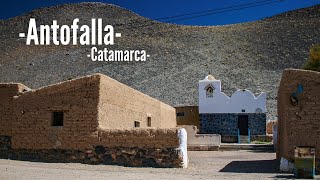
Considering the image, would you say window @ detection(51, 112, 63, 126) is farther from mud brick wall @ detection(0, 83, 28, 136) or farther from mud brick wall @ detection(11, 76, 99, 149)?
mud brick wall @ detection(0, 83, 28, 136)

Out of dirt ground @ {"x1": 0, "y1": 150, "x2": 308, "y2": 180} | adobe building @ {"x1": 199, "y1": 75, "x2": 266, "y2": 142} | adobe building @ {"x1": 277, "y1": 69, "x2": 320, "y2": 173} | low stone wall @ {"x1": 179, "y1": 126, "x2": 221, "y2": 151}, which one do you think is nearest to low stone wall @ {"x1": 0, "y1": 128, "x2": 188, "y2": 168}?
dirt ground @ {"x1": 0, "y1": 150, "x2": 308, "y2": 180}

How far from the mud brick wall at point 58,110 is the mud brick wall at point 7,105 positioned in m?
0.30

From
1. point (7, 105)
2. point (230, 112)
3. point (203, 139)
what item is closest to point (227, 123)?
point (230, 112)

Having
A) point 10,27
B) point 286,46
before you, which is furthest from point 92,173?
point 10,27

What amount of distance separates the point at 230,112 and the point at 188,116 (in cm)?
443

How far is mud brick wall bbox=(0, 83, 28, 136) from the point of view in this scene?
648 inches

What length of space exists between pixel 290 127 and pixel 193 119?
2384 cm

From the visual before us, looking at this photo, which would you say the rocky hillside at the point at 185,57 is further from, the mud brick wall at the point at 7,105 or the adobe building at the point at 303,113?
the mud brick wall at the point at 7,105

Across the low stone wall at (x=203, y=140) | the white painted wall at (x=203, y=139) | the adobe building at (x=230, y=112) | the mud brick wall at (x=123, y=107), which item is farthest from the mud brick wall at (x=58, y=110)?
the adobe building at (x=230, y=112)

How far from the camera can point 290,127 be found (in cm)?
1276

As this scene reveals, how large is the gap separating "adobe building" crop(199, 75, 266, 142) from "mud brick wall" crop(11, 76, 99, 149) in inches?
758

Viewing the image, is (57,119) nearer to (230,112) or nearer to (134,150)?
(134,150)

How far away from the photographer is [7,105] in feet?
54.6

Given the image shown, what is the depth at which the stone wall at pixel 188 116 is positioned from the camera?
120ft
